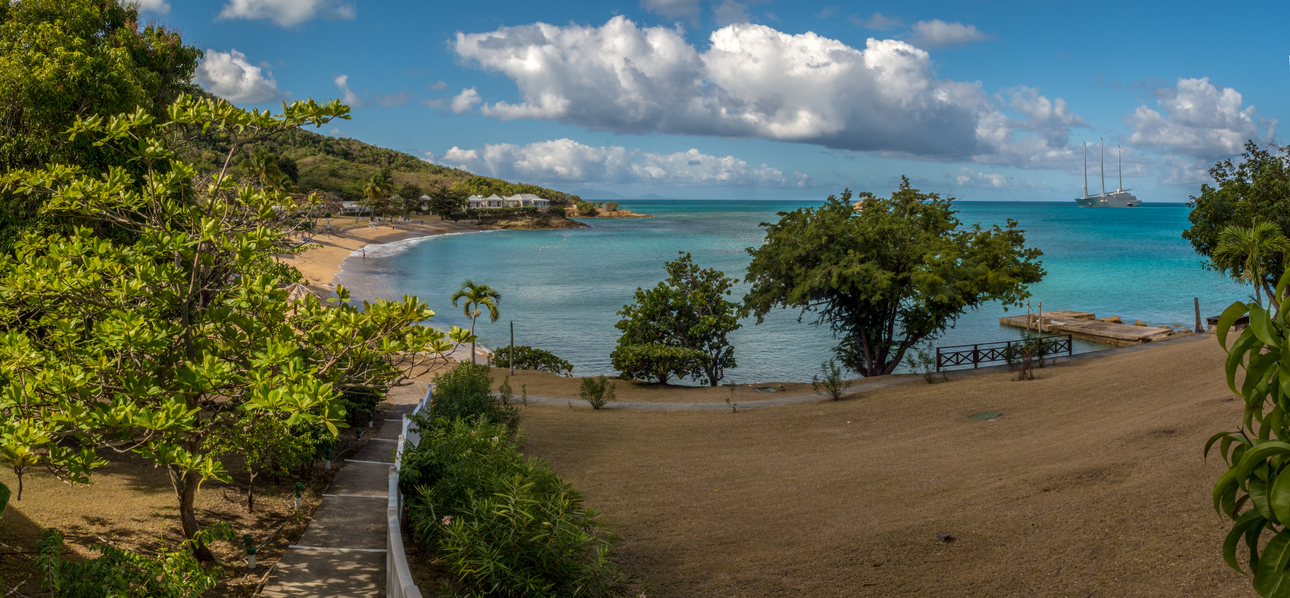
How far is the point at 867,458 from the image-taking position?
12.4m

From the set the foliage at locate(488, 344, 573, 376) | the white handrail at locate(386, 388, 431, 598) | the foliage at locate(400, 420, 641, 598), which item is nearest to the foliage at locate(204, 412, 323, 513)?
the white handrail at locate(386, 388, 431, 598)

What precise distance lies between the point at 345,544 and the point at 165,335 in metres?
3.69

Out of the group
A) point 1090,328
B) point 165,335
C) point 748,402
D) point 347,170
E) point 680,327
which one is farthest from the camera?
point 347,170

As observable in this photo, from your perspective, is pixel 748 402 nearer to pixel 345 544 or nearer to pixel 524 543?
pixel 345 544

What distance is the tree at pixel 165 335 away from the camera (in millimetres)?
4930

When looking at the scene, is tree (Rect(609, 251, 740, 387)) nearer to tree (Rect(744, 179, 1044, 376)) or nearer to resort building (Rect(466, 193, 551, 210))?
tree (Rect(744, 179, 1044, 376))

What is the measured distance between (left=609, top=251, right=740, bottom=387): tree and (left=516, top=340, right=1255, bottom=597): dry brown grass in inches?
319

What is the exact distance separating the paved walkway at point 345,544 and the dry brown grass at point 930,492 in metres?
2.80

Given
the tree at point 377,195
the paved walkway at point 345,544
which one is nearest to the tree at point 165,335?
the paved walkway at point 345,544

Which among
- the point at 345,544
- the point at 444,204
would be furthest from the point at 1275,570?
the point at 444,204

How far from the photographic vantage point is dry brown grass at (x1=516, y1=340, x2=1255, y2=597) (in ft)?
22.2

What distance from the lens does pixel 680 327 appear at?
26969mm

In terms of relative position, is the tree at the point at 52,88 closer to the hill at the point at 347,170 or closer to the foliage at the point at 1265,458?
the foliage at the point at 1265,458

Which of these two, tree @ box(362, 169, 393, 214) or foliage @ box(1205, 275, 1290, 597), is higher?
tree @ box(362, 169, 393, 214)
